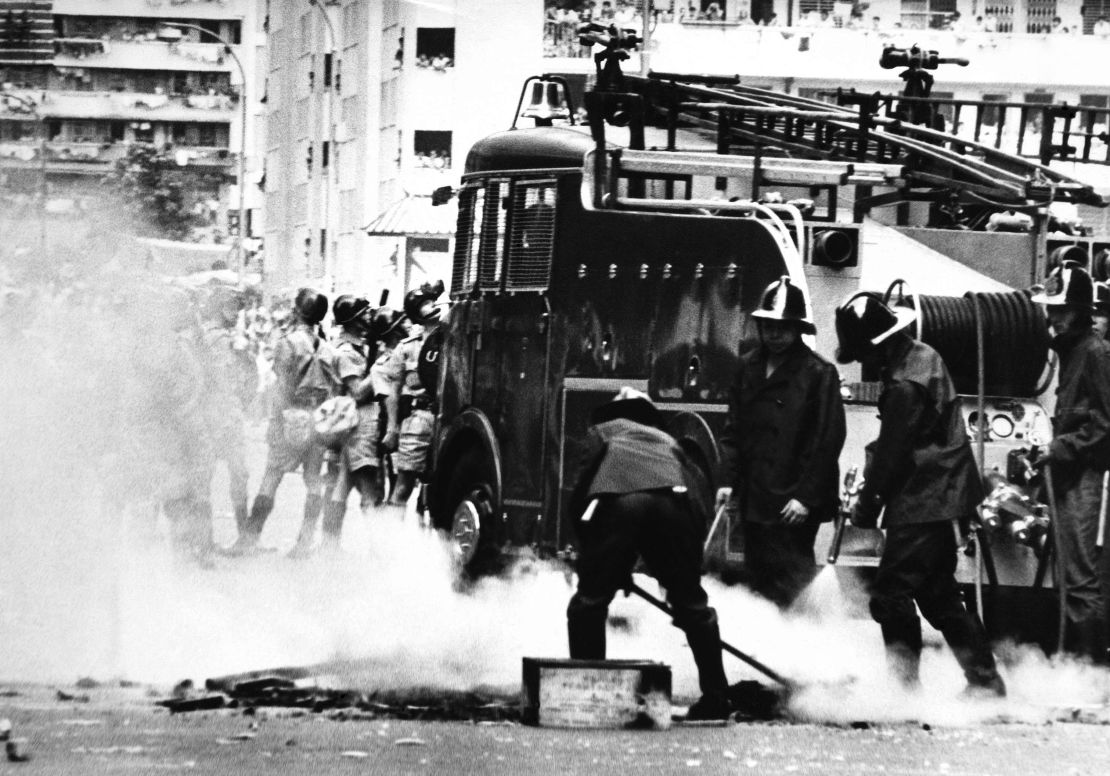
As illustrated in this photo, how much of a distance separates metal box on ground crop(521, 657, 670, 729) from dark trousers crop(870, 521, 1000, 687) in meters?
1.35

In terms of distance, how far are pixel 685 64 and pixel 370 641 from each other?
46708 millimetres

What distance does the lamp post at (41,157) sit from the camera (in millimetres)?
14000

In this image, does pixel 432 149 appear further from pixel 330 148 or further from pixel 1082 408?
pixel 1082 408

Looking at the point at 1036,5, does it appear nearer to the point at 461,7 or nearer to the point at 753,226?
the point at 461,7

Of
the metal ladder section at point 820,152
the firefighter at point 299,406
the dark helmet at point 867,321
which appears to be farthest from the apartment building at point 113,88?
the dark helmet at point 867,321

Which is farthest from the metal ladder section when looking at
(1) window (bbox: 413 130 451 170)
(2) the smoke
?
(1) window (bbox: 413 130 451 170)

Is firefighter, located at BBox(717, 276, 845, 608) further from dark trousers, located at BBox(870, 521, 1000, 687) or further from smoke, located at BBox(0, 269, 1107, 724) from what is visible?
dark trousers, located at BBox(870, 521, 1000, 687)

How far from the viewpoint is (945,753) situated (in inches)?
366

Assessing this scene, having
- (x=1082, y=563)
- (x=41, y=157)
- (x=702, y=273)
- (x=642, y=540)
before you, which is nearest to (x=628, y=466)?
(x=642, y=540)

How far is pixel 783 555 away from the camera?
1105cm

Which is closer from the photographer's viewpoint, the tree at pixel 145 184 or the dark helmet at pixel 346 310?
the dark helmet at pixel 346 310

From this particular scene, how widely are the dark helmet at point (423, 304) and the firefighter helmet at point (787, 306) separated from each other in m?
6.87

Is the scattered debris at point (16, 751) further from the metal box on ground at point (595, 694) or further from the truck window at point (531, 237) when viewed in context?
the truck window at point (531, 237)

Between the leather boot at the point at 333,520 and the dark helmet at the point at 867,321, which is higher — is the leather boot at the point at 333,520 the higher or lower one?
the lower one
